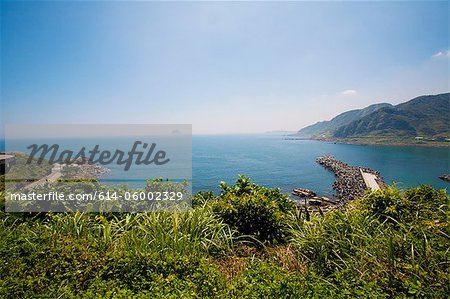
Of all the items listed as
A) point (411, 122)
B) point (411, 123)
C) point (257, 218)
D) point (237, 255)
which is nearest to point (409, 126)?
point (411, 123)

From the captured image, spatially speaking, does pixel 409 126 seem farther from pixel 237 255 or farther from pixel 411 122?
pixel 237 255

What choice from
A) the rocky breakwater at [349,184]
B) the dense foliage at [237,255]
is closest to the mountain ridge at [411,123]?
the rocky breakwater at [349,184]

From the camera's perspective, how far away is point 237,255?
127 inches

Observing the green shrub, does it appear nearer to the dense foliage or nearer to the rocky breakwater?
the dense foliage

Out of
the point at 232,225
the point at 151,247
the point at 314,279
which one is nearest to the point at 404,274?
the point at 314,279

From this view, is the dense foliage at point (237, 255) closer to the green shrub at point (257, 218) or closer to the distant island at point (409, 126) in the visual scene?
the green shrub at point (257, 218)

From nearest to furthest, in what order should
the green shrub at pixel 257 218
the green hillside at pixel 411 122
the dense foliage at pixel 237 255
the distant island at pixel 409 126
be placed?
the dense foliage at pixel 237 255 < the green shrub at pixel 257 218 < the distant island at pixel 409 126 < the green hillside at pixel 411 122

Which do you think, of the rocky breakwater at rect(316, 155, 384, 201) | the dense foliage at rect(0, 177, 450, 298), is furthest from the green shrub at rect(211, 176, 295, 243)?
the rocky breakwater at rect(316, 155, 384, 201)

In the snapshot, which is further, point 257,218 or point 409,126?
point 409,126

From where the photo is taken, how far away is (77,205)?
163 inches

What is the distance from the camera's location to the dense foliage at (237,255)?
1.93m

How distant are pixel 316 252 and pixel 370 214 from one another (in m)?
1.61

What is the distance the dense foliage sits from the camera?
1926 mm

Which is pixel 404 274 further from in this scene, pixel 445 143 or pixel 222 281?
pixel 445 143
